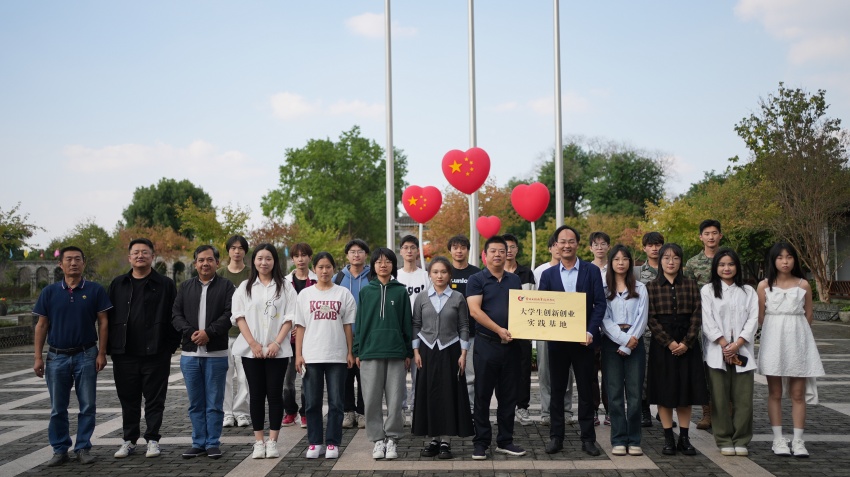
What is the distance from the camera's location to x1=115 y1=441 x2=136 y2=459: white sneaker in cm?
654

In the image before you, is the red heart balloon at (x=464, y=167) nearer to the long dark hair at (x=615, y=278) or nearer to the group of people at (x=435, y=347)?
the group of people at (x=435, y=347)

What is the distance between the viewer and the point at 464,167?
1361 centimetres

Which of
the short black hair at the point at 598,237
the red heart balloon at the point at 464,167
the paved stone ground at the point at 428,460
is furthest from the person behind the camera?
the red heart balloon at the point at 464,167

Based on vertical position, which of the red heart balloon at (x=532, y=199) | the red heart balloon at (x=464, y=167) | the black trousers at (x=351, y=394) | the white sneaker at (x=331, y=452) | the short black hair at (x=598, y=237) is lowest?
the white sneaker at (x=331, y=452)

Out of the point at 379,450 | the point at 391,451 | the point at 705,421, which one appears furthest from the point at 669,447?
the point at 379,450

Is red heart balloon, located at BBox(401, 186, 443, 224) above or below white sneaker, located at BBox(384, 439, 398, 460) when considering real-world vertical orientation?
above

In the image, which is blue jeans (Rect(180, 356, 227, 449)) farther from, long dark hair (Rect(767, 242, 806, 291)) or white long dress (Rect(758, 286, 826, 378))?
long dark hair (Rect(767, 242, 806, 291))

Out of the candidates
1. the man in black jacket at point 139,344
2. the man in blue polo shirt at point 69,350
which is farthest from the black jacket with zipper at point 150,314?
the man in blue polo shirt at point 69,350

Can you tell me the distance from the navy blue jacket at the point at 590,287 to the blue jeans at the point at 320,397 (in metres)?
2.04

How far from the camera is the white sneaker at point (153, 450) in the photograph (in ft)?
21.3

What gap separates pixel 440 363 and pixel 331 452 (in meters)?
1.29

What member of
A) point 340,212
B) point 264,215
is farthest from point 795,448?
point 264,215

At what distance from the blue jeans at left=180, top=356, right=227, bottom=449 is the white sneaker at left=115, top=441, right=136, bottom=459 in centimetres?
65

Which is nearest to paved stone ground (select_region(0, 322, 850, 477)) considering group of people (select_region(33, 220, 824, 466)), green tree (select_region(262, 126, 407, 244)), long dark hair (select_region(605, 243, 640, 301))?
group of people (select_region(33, 220, 824, 466))
